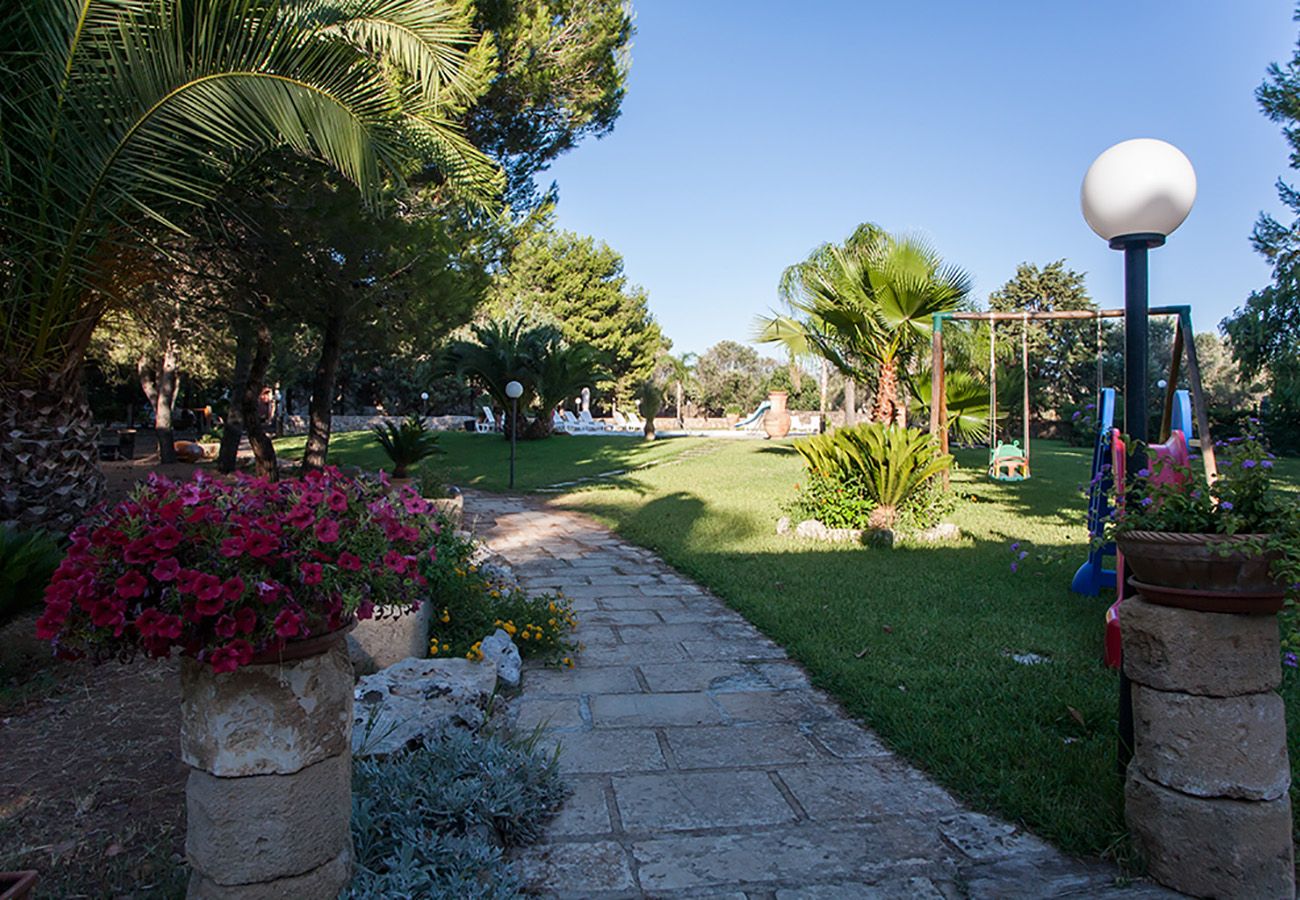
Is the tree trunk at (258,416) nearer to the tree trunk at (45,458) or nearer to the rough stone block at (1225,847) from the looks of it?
the tree trunk at (45,458)

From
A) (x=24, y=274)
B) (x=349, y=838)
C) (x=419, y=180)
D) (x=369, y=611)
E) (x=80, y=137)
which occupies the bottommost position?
(x=349, y=838)

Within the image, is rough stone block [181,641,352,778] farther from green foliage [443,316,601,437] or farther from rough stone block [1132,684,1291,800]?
green foliage [443,316,601,437]

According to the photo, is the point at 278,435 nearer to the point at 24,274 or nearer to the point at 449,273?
the point at 449,273

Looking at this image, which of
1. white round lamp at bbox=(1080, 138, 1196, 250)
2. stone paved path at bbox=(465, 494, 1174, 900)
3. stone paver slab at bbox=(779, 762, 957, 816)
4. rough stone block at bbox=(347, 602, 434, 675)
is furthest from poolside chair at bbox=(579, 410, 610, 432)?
white round lamp at bbox=(1080, 138, 1196, 250)

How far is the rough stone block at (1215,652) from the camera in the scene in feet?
6.49

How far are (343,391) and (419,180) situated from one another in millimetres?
25307

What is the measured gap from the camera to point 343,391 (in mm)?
33188

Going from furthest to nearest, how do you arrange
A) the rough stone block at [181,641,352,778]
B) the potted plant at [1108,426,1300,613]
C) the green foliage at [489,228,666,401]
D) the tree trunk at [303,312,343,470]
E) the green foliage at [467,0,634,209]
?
the green foliage at [489,228,666,401]
the green foliage at [467,0,634,209]
the tree trunk at [303,312,343,470]
the potted plant at [1108,426,1300,613]
the rough stone block at [181,641,352,778]

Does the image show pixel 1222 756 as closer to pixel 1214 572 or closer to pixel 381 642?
pixel 1214 572

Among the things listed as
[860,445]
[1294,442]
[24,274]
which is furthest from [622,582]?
[1294,442]

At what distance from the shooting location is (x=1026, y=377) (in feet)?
30.0

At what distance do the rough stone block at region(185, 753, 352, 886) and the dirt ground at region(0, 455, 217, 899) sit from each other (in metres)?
0.37

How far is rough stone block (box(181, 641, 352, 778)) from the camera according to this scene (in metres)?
1.71

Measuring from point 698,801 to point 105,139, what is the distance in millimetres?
4400
